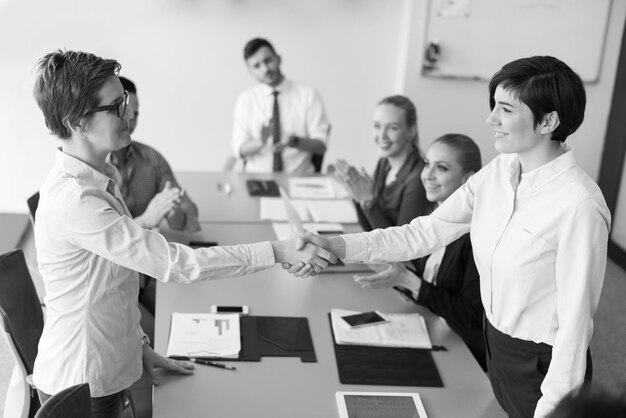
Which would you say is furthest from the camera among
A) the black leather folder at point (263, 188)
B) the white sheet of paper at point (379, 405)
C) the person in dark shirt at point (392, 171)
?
the black leather folder at point (263, 188)

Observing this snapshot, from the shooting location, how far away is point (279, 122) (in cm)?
469

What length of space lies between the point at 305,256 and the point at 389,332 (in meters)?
0.43

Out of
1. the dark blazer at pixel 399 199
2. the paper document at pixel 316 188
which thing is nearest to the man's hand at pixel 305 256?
the dark blazer at pixel 399 199

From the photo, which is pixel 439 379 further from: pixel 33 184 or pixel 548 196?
pixel 33 184

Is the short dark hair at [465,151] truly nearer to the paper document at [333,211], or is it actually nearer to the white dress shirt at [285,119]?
the paper document at [333,211]

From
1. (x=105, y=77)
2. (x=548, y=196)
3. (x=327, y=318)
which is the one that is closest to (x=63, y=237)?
(x=105, y=77)

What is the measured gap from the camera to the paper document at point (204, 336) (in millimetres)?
2250

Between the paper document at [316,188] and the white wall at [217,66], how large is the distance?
169 centimetres

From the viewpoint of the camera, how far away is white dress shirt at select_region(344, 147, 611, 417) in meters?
1.69

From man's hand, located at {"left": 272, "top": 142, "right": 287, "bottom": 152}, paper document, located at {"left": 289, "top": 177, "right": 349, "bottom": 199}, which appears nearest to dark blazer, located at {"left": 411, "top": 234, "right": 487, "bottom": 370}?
paper document, located at {"left": 289, "top": 177, "right": 349, "bottom": 199}

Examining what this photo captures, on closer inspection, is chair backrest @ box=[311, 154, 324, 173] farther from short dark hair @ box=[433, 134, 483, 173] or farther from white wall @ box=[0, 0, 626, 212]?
short dark hair @ box=[433, 134, 483, 173]

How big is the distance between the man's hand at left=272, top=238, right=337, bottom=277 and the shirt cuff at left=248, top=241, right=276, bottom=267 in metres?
0.12

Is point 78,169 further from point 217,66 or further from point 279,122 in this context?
point 217,66

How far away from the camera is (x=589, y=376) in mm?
1917
